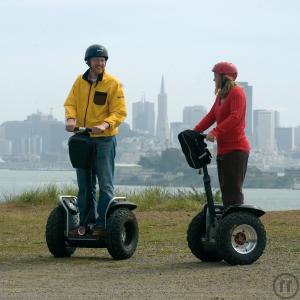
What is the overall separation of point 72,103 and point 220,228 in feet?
5.99

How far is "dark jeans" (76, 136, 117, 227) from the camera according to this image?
331 inches

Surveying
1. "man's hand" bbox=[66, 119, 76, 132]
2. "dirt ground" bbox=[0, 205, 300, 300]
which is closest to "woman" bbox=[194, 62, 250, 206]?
"dirt ground" bbox=[0, 205, 300, 300]

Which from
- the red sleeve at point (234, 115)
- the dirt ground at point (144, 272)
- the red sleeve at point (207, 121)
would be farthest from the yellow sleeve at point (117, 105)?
the dirt ground at point (144, 272)

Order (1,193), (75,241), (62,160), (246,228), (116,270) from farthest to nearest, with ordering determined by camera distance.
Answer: (62,160)
(1,193)
(75,241)
(246,228)
(116,270)

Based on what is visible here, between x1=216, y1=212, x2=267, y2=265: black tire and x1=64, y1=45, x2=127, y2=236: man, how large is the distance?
123 centimetres

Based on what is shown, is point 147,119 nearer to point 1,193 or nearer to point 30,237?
point 1,193

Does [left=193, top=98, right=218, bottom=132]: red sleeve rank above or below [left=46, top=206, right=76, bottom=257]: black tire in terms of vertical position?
above

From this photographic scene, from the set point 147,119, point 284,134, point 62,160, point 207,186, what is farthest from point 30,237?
point 147,119

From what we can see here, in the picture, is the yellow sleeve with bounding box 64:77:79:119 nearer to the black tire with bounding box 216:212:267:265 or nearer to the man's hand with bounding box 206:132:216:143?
the man's hand with bounding box 206:132:216:143

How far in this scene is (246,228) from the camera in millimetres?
7875

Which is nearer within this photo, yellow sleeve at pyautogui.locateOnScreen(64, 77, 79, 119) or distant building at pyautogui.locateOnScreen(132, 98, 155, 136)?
yellow sleeve at pyautogui.locateOnScreen(64, 77, 79, 119)

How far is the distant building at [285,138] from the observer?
292 ft

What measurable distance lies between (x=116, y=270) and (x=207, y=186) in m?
1.25

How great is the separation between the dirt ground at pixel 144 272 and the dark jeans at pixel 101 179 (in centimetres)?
40
